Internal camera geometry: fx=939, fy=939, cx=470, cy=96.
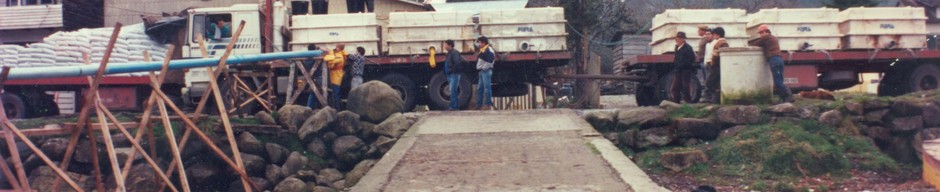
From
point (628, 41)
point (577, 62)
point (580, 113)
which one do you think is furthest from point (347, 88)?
point (577, 62)

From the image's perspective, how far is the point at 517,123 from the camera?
1214 cm

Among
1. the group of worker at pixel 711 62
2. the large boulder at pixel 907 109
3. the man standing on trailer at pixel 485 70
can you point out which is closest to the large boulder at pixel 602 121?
the group of worker at pixel 711 62

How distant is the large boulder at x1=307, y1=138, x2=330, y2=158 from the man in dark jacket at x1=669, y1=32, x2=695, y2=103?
547 cm

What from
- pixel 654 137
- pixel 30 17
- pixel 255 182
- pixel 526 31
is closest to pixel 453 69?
pixel 526 31

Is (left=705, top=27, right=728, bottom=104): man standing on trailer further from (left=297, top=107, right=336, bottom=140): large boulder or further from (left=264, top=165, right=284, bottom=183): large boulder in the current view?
(left=264, top=165, right=284, bottom=183): large boulder

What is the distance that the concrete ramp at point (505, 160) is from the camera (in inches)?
298

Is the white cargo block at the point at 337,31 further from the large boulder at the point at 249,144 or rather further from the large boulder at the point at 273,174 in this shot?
the large boulder at the point at 273,174

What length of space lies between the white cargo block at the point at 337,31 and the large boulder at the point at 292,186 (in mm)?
4999

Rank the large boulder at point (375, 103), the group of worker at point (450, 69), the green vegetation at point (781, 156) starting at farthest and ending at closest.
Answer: the group of worker at point (450, 69) < the large boulder at point (375, 103) < the green vegetation at point (781, 156)

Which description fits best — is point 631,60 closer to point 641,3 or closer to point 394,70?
point 394,70

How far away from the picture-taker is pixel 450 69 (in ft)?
50.7

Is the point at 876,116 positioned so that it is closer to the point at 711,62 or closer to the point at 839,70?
the point at 711,62

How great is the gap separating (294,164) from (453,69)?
350 centimetres

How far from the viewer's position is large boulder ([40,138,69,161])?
13.3m
